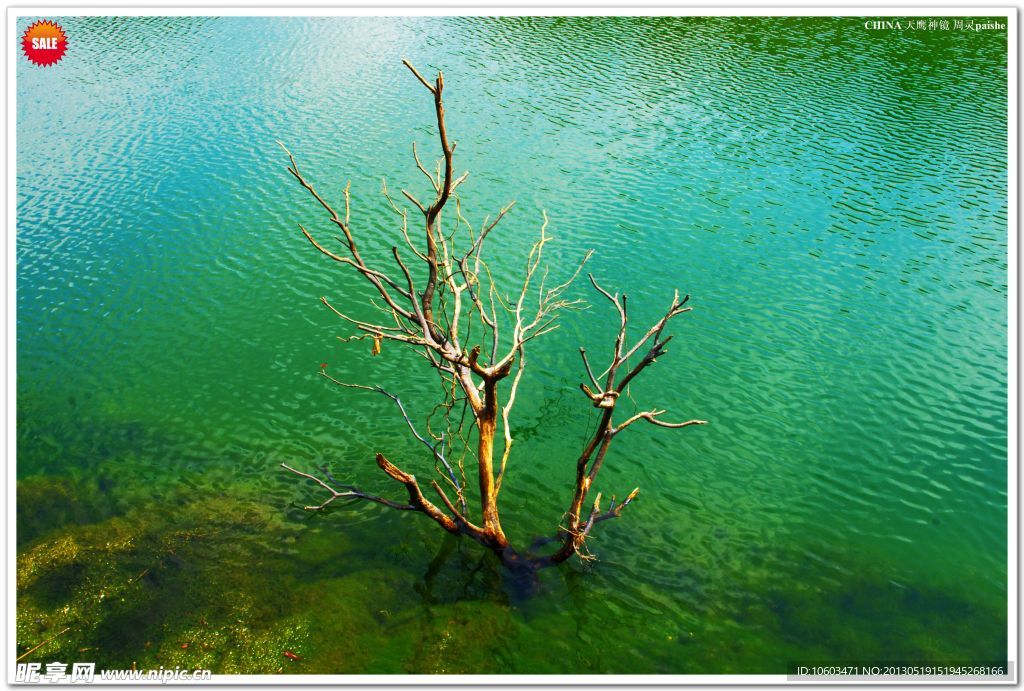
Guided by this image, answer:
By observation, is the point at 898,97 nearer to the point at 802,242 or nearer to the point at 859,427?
the point at 802,242

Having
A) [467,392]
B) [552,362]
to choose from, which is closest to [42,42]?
[552,362]

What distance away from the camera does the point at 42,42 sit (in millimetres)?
23875

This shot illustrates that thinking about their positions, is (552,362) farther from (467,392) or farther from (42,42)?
(42,42)

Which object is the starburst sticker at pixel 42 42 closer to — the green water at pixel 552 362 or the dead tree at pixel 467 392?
the green water at pixel 552 362

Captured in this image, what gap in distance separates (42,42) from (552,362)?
71.3 feet

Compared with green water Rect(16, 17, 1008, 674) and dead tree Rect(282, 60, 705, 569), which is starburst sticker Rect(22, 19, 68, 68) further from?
dead tree Rect(282, 60, 705, 569)

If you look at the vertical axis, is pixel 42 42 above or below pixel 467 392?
above

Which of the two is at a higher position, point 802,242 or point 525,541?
point 802,242

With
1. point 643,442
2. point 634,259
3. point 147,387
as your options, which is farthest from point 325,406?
point 634,259

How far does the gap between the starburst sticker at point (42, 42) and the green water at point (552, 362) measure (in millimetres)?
511

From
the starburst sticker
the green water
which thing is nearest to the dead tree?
the green water

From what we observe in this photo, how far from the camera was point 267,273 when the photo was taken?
15805 mm

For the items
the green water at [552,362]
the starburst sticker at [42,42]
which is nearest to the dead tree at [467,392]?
the green water at [552,362]

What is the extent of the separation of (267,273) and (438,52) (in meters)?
13.5
